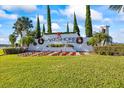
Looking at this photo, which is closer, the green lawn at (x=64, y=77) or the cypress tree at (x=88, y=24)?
the green lawn at (x=64, y=77)

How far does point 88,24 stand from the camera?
2562 cm

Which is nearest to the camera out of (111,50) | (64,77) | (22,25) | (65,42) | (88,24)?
(64,77)

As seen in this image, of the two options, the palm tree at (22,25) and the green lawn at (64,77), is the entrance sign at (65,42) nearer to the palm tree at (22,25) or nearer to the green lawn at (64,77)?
the palm tree at (22,25)

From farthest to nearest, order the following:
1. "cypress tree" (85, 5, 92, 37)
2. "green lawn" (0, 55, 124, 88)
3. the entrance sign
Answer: the entrance sign → "cypress tree" (85, 5, 92, 37) → "green lawn" (0, 55, 124, 88)

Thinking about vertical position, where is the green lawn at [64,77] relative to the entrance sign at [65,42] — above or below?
below

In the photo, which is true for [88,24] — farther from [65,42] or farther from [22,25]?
[22,25]

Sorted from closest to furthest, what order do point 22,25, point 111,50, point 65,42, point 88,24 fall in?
point 111,50
point 88,24
point 65,42
point 22,25

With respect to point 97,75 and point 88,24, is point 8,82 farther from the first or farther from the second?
point 88,24

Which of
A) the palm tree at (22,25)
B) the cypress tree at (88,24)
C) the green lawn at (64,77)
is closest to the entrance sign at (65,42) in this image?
the cypress tree at (88,24)

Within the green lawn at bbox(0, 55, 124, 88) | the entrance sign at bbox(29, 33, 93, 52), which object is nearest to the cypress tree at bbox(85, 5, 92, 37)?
the entrance sign at bbox(29, 33, 93, 52)

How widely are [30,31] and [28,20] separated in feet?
4.15

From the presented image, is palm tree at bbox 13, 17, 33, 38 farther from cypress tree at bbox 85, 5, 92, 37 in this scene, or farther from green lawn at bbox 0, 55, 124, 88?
green lawn at bbox 0, 55, 124, 88

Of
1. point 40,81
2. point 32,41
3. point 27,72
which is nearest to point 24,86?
point 40,81

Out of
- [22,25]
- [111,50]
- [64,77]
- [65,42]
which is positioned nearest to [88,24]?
[65,42]
